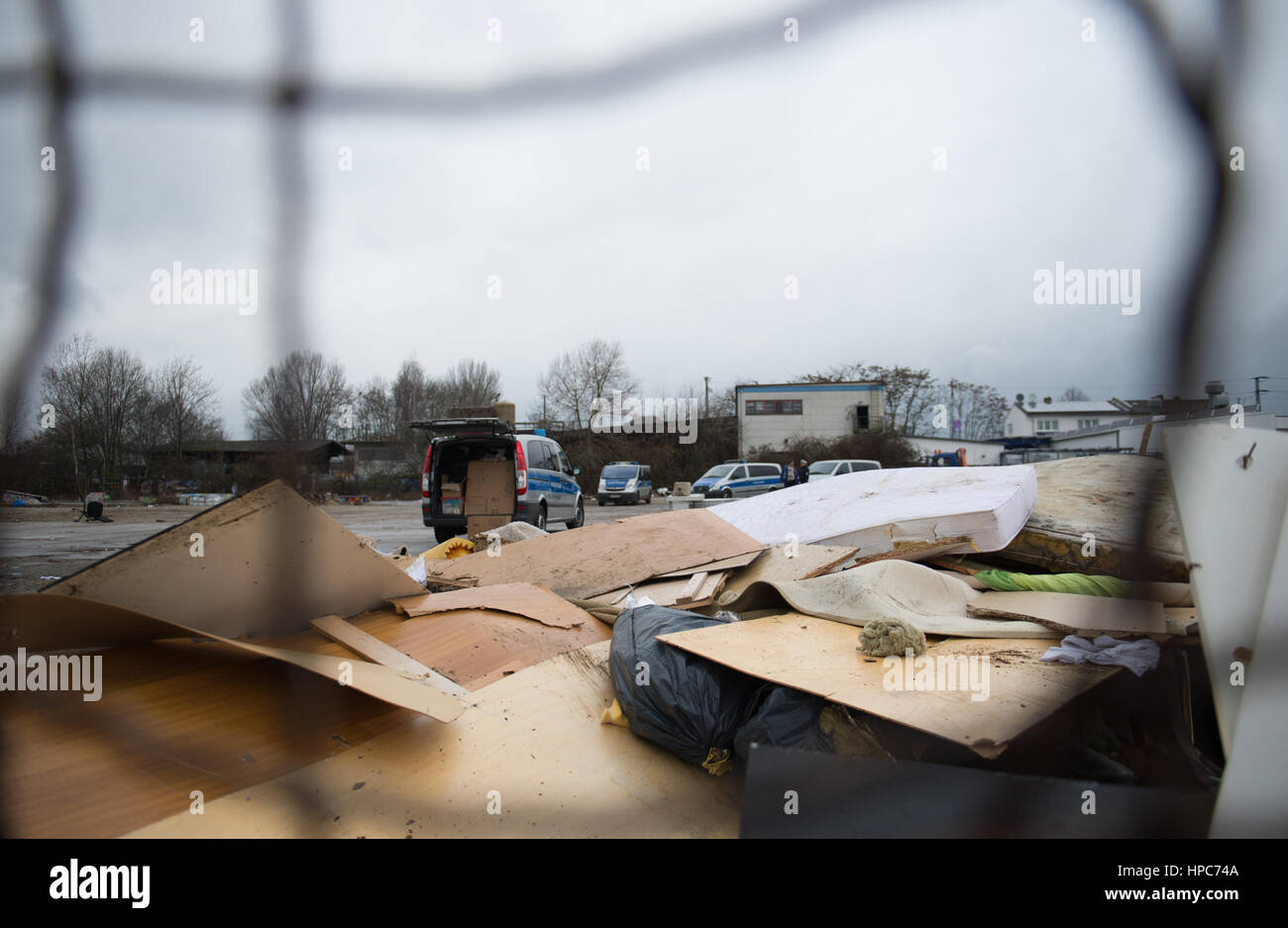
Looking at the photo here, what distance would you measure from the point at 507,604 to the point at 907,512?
7.36ft

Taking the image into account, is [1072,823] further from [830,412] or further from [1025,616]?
[830,412]

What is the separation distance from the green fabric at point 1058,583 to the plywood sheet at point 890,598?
0.37ft

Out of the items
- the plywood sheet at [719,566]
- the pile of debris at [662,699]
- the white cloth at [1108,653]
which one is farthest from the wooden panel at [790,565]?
the white cloth at [1108,653]

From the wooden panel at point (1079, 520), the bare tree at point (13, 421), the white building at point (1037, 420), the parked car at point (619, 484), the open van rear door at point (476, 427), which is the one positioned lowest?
the parked car at point (619, 484)

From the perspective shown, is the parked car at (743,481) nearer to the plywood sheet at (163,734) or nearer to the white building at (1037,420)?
the plywood sheet at (163,734)

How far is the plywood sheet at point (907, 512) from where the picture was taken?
320cm

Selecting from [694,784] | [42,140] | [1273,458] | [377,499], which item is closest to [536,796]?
[694,784]

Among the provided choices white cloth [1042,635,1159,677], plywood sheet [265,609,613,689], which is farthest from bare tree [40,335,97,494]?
white cloth [1042,635,1159,677]

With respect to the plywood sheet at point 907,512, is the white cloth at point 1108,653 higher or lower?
lower

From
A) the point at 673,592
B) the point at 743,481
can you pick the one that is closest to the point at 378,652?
the point at 673,592

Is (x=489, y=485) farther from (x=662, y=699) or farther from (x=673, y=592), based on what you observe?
(x=662, y=699)

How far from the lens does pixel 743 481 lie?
717 inches
